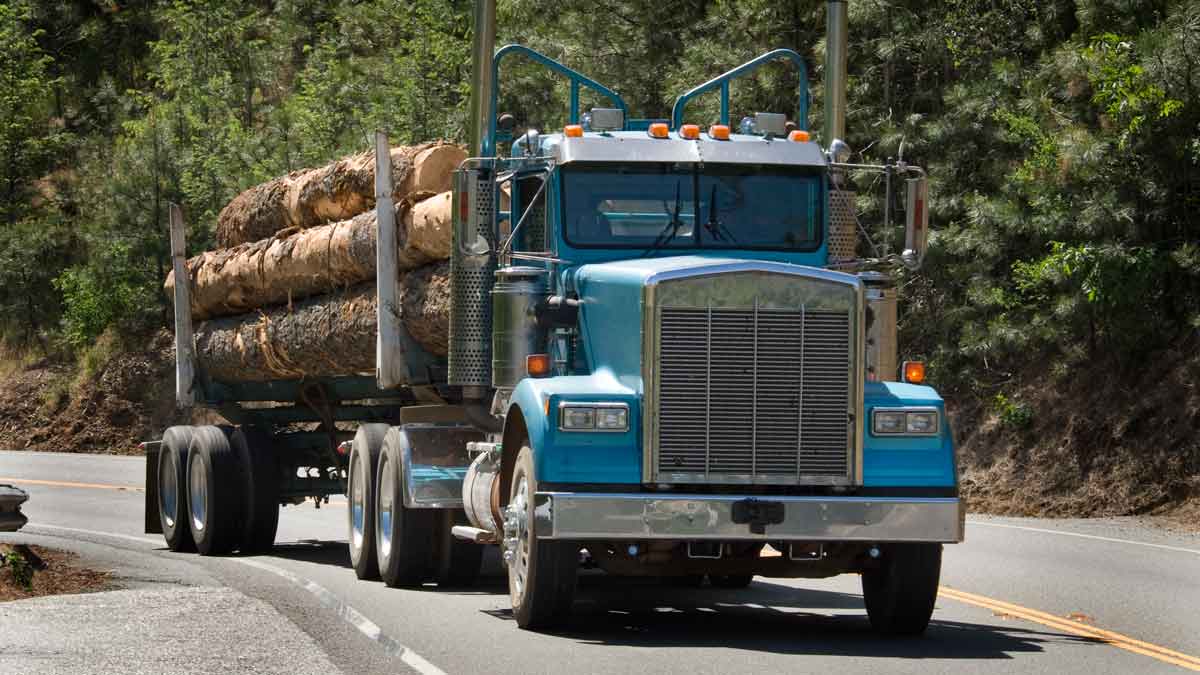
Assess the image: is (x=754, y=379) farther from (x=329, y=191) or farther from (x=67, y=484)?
(x=67, y=484)

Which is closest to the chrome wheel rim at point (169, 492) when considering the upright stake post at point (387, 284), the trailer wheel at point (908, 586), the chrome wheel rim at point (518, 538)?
the upright stake post at point (387, 284)

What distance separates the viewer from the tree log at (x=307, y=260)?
1432 cm

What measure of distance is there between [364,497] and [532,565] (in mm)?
4479

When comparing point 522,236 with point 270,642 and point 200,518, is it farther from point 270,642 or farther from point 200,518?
point 200,518

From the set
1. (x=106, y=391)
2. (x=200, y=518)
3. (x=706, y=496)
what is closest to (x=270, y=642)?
(x=706, y=496)

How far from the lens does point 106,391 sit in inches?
1655

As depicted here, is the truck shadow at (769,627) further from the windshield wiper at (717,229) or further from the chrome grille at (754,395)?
the windshield wiper at (717,229)

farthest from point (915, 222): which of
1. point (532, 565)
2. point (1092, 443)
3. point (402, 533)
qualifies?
point (1092, 443)

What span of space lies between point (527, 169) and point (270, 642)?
398 cm

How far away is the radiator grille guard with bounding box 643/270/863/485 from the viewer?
1041 cm

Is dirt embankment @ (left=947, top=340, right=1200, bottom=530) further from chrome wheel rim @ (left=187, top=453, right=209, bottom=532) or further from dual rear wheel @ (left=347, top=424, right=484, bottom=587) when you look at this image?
chrome wheel rim @ (left=187, top=453, right=209, bottom=532)

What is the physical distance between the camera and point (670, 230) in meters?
12.0

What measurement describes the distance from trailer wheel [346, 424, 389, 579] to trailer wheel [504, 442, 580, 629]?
3749 mm

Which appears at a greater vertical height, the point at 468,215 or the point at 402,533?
the point at 468,215
